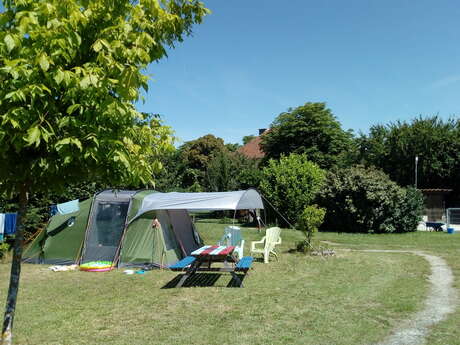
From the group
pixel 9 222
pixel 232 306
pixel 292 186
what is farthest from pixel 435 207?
pixel 9 222

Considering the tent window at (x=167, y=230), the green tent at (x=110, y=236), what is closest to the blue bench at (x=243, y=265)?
the green tent at (x=110, y=236)

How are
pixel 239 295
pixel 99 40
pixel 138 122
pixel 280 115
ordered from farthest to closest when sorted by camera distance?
pixel 280 115 < pixel 239 295 < pixel 138 122 < pixel 99 40

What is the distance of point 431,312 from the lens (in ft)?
19.4

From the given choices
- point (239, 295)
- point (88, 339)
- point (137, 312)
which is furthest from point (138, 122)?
point (239, 295)

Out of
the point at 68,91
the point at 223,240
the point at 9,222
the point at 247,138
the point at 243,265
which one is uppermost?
the point at 247,138

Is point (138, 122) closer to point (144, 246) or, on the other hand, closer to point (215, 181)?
point (144, 246)

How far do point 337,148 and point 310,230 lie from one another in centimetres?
1875

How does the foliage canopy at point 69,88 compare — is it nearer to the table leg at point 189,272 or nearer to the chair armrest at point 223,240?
the table leg at point 189,272

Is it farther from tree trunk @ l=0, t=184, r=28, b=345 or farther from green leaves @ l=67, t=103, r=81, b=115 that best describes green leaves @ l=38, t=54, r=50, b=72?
tree trunk @ l=0, t=184, r=28, b=345

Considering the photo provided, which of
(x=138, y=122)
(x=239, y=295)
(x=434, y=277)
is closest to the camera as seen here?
(x=138, y=122)

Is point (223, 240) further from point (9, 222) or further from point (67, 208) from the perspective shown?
point (9, 222)

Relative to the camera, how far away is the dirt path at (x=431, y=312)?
4801mm

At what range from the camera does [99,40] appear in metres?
2.99

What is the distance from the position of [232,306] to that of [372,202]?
14256mm
